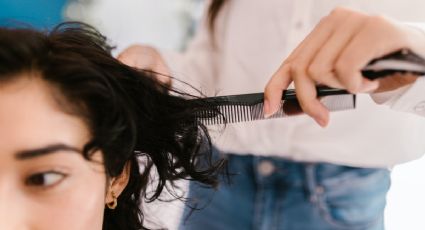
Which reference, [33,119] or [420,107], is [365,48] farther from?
[33,119]

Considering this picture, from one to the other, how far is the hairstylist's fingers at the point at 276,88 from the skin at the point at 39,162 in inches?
7.8

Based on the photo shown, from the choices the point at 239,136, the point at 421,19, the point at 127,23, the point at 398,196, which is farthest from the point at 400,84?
the point at 127,23

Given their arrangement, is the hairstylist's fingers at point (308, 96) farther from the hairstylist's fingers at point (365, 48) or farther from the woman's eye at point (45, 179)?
the woman's eye at point (45, 179)

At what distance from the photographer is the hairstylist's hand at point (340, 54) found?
1.51 feet

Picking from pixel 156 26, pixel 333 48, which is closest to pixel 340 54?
pixel 333 48

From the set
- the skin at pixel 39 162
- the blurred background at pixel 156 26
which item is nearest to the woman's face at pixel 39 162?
the skin at pixel 39 162

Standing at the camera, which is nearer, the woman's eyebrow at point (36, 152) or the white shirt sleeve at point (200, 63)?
the woman's eyebrow at point (36, 152)

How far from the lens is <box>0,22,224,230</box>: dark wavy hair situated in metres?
0.52

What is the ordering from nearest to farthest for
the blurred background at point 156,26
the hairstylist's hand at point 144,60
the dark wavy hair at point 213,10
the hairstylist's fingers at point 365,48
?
the hairstylist's fingers at point 365,48 < the hairstylist's hand at point 144,60 < the dark wavy hair at point 213,10 < the blurred background at point 156,26

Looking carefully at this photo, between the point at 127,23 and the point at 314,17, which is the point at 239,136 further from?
the point at 127,23

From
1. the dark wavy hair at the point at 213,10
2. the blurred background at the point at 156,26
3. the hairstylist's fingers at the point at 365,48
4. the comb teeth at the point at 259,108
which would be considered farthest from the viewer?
the blurred background at the point at 156,26

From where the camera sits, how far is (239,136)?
0.76 m

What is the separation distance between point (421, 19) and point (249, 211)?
374mm

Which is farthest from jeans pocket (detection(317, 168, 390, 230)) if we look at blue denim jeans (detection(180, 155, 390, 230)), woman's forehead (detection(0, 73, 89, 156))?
woman's forehead (detection(0, 73, 89, 156))
